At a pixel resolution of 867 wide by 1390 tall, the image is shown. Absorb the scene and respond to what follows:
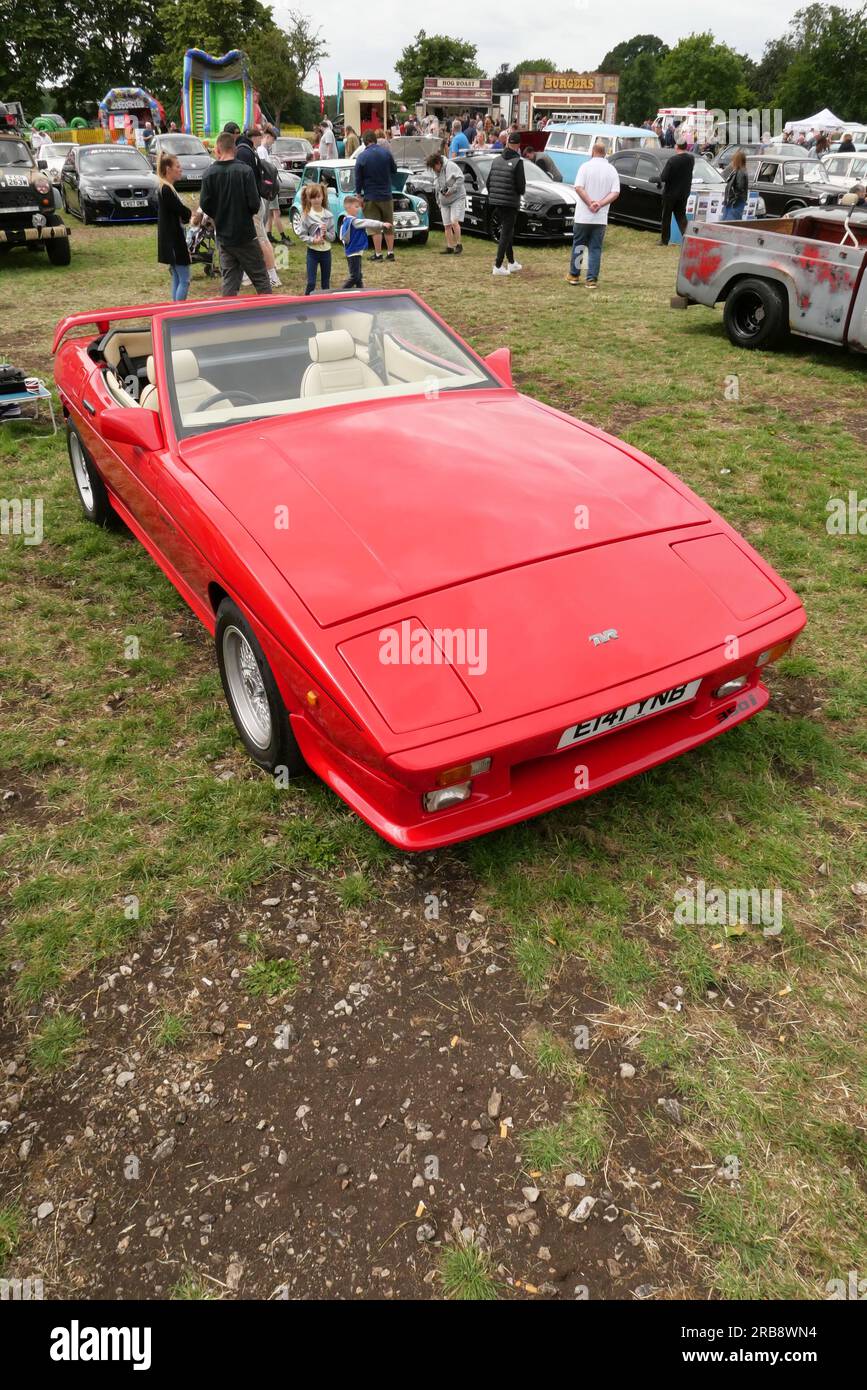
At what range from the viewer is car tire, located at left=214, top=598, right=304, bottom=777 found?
2.79 meters

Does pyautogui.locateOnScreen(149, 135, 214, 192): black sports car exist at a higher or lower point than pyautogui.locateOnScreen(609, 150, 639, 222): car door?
higher

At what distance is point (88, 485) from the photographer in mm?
5023

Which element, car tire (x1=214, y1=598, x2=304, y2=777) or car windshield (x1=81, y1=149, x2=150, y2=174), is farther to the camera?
car windshield (x1=81, y1=149, x2=150, y2=174)

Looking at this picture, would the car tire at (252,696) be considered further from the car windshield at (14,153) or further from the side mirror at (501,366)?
the car windshield at (14,153)

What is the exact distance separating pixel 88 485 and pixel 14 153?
10.8 meters

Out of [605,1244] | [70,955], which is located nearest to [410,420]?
[70,955]

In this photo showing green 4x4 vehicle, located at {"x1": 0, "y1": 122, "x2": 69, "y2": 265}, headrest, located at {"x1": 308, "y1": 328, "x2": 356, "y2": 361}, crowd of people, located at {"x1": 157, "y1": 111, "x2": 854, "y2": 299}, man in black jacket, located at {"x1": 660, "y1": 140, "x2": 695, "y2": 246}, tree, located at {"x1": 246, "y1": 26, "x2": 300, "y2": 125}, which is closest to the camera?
headrest, located at {"x1": 308, "y1": 328, "x2": 356, "y2": 361}

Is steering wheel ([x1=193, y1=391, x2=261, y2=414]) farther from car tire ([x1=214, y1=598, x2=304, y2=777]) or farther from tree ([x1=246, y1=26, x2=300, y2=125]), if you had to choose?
tree ([x1=246, y1=26, x2=300, y2=125])

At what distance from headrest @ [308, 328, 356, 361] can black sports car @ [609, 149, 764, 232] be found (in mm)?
15206

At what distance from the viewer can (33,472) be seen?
19.5 ft

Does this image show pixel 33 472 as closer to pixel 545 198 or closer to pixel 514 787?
pixel 514 787

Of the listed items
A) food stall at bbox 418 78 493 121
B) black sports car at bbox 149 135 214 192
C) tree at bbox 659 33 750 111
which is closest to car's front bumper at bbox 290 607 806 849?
black sports car at bbox 149 135 214 192

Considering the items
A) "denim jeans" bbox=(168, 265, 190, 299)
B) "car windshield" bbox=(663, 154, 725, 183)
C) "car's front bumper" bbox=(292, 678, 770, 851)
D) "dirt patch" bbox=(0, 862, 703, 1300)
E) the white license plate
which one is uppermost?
"car windshield" bbox=(663, 154, 725, 183)
